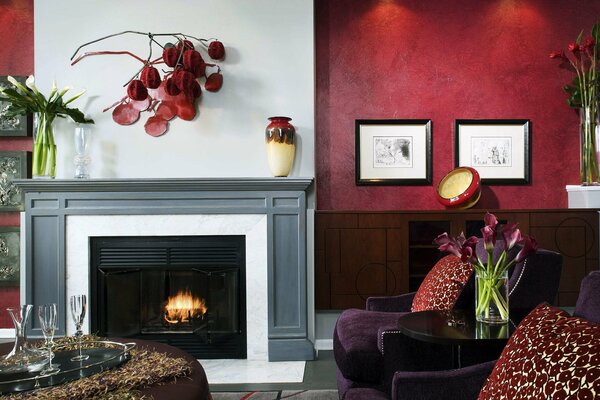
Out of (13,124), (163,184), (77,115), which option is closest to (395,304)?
(163,184)

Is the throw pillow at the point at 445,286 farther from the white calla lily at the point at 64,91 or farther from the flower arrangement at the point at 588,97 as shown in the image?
the white calla lily at the point at 64,91

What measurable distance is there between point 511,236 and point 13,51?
4.00 metres

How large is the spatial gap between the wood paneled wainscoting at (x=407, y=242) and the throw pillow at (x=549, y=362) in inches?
106

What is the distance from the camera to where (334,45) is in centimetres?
457

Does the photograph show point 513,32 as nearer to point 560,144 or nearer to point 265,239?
point 560,144

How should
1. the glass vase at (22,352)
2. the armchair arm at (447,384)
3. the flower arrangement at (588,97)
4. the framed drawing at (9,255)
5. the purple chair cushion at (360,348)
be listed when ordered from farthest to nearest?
1. the framed drawing at (9,255)
2. the flower arrangement at (588,97)
3. the purple chair cushion at (360,348)
4. the glass vase at (22,352)
5. the armchair arm at (447,384)

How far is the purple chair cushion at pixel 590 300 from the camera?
1841 millimetres

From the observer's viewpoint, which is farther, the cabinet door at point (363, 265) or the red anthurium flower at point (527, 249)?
the cabinet door at point (363, 265)

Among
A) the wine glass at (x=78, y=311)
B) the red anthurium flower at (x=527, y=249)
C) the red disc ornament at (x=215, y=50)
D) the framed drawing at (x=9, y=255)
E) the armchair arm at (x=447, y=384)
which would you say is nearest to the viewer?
the armchair arm at (x=447, y=384)

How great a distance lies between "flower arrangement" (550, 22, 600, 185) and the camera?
4355 mm

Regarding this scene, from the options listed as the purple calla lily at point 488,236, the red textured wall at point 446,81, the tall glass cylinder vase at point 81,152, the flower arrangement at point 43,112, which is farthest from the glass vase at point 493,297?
the flower arrangement at point 43,112

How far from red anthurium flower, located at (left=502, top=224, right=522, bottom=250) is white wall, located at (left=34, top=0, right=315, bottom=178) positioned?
203 centimetres

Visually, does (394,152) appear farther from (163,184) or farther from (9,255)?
(9,255)

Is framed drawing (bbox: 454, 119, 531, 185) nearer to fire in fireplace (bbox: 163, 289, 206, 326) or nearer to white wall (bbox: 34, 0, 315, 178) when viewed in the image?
white wall (bbox: 34, 0, 315, 178)
